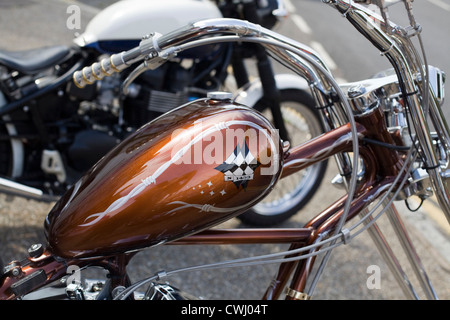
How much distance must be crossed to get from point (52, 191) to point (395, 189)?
1829mm

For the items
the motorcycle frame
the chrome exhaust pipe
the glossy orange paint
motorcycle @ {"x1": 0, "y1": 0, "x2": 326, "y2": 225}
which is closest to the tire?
motorcycle @ {"x1": 0, "y1": 0, "x2": 326, "y2": 225}

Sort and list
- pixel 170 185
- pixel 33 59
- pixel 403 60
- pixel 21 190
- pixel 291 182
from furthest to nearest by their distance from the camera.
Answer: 1. pixel 291 182
2. pixel 33 59
3. pixel 21 190
4. pixel 403 60
5. pixel 170 185

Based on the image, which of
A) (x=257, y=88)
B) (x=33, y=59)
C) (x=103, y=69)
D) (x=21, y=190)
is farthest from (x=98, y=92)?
(x=103, y=69)

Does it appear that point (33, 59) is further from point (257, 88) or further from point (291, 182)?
point (291, 182)

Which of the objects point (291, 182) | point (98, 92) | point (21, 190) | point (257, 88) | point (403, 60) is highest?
point (257, 88)

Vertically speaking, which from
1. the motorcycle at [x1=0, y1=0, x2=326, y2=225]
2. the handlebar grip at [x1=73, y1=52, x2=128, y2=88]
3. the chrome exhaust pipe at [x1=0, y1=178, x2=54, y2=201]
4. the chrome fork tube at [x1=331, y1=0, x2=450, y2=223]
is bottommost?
the chrome exhaust pipe at [x1=0, y1=178, x2=54, y2=201]

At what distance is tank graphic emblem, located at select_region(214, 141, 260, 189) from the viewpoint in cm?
104

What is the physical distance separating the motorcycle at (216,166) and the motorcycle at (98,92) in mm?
1381

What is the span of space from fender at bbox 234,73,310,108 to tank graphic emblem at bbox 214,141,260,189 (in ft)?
5.42

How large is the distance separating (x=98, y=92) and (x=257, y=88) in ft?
2.85

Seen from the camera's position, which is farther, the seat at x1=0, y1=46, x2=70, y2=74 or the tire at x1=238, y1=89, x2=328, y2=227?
the tire at x1=238, y1=89, x2=328, y2=227

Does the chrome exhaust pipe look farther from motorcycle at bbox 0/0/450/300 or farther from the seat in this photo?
motorcycle at bbox 0/0/450/300

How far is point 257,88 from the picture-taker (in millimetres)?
2764

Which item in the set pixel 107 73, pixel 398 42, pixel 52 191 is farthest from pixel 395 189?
pixel 52 191
